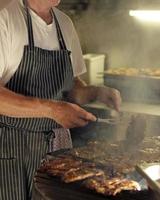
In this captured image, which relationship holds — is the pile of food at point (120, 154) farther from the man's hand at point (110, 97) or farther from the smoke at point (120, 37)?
the smoke at point (120, 37)

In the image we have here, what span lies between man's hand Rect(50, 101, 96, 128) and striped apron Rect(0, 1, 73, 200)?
399mm

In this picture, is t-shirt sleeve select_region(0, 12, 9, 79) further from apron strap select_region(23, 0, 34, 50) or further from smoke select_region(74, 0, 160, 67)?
smoke select_region(74, 0, 160, 67)

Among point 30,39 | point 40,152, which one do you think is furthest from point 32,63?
point 40,152

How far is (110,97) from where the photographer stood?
3.01 metres

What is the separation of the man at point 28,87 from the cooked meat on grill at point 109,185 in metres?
0.39

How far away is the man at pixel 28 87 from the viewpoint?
8.11 ft

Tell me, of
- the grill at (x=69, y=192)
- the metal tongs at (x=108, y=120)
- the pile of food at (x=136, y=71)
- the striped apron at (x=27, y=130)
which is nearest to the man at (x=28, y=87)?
the striped apron at (x=27, y=130)

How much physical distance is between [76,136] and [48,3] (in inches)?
63.4

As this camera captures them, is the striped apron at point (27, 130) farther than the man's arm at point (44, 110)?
Yes

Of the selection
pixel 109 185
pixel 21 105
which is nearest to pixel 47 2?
pixel 21 105

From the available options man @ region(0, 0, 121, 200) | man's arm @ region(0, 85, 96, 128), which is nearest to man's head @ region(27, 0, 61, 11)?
man @ region(0, 0, 121, 200)

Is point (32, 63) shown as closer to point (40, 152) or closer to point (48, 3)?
point (48, 3)

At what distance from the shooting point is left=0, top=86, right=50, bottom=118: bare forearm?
2422mm

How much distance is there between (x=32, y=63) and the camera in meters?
2.70
